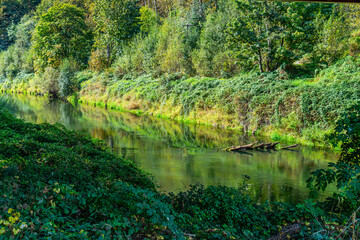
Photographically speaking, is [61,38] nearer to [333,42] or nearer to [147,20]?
[147,20]

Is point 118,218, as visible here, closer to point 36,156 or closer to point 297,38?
point 36,156

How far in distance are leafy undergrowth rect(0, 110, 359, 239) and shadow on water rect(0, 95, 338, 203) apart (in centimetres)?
276

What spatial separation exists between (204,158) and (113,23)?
90.1 ft

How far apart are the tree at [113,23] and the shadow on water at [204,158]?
1791cm

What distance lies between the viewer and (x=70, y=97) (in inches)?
1300

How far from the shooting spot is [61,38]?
38.6 meters

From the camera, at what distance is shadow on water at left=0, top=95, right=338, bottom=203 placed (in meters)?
8.88

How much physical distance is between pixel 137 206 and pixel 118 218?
0.25 metres

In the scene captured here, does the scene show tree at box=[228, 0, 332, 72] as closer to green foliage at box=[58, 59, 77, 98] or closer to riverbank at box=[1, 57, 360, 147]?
riverbank at box=[1, 57, 360, 147]

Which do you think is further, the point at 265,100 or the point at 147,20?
the point at 147,20

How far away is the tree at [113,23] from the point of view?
115ft

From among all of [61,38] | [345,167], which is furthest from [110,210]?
[61,38]

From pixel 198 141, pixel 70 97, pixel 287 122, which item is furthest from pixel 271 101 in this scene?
pixel 70 97

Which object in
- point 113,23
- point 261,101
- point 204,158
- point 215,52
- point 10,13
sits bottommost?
point 204,158
